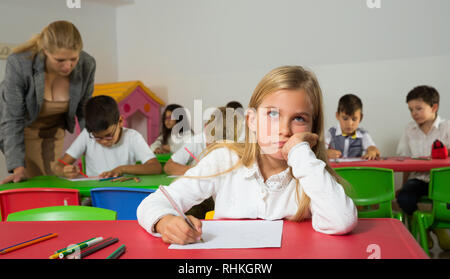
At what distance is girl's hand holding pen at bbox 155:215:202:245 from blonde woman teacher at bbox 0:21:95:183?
167 cm

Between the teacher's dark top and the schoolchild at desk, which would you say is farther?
the schoolchild at desk

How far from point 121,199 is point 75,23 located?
3.82m

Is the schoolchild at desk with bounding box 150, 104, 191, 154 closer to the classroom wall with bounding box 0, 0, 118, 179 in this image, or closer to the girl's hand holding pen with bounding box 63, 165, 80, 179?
the classroom wall with bounding box 0, 0, 118, 179

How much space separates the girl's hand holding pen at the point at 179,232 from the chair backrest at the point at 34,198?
102 cm

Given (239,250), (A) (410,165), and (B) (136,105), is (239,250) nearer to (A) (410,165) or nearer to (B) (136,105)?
(A) (410,165)

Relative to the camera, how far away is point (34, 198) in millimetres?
1724

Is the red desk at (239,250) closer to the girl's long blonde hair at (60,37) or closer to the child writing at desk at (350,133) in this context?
the girl's long blonde hair at (60,37)

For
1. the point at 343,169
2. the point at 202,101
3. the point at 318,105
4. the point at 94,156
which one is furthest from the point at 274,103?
the point at 202,101

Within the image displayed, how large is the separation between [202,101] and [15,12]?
2.17 metres

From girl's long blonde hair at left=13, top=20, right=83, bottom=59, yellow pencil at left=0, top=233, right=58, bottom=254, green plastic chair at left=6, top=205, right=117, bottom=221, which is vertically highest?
girl's long blonde hair at left=13, top=20, right=83, bottom=59

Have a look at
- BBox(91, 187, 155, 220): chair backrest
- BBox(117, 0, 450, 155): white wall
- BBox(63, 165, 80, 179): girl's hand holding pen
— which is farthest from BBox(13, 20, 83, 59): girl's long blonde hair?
BBox(117, 0, 450, 155): white wall

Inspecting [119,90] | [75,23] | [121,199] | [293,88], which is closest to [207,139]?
[121,199]

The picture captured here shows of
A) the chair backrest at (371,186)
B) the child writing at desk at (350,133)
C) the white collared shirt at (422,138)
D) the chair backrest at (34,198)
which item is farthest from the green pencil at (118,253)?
the white collared shirt at (422,138)

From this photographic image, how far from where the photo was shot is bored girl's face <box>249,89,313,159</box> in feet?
3.22
